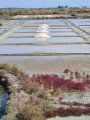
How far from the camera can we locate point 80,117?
19.8 ft

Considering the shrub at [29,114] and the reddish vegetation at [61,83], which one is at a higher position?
the shrub at [29,114]

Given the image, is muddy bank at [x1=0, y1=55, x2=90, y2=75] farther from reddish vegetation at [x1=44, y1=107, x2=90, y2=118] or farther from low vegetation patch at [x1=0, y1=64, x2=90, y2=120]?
reddish vegetation at [x1=44, y1=107, x2=90, y2=118]

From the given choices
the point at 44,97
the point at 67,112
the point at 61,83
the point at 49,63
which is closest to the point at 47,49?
the point at 49,63

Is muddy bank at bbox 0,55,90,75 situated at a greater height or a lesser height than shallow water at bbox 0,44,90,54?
lesser

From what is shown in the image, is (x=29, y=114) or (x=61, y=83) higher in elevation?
(x=29, y=114)

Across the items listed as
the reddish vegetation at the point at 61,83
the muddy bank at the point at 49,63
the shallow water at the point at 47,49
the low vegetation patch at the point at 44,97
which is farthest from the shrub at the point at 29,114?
the shallow water at the point at 47,49

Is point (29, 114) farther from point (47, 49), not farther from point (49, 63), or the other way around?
point (47, 49)

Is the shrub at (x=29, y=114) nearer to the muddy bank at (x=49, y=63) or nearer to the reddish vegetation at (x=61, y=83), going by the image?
the reddish vegetation at (x=61, y=83)

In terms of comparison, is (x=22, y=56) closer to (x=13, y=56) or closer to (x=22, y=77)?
(x=13, y=56)

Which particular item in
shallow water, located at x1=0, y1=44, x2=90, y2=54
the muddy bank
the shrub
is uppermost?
the shrub

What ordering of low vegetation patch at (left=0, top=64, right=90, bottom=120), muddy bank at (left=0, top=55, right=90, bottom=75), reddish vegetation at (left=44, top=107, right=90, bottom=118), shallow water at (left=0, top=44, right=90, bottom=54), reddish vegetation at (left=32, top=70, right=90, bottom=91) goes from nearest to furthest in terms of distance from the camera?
low vegetation patch at (left=0, top=64, right=90, bottom=120) → reddish vegetation at (left=44, top=107, right=90, bottom=118) → reddish vegetation at (left=32, top=70, right=90, bottom=91) → muddy bank at (left=0, top=55, right=90, bottom=75) → shallow water at (left=0, top=44, right=90, bottom=54)

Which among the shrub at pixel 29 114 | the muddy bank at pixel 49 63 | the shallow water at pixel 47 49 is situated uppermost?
the shrub at pixel 29 114

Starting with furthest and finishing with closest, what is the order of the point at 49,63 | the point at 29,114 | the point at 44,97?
the point at 49,63 < the point at 44,97 < the point at 29,114

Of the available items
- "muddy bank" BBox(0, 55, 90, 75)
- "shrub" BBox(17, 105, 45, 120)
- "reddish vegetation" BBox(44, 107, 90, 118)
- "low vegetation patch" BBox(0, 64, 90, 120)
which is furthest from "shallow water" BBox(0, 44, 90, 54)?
"shrub" BBox(17, 105, 45, 120)
